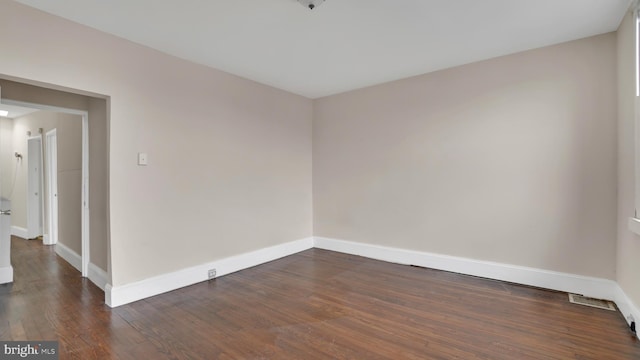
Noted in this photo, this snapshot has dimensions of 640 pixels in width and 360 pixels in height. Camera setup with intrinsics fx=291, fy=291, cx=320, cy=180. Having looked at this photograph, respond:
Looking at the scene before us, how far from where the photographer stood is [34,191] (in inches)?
225

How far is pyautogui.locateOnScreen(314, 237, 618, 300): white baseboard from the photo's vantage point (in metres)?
2.90

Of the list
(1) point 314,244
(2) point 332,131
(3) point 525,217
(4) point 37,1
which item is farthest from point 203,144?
(3) point 525,217

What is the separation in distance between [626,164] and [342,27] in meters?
2.78

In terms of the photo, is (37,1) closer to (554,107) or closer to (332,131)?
(332,131)

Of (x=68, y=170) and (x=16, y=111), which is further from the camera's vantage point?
(x=16, y=111)

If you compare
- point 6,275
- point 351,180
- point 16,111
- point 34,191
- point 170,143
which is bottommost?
point 6,275

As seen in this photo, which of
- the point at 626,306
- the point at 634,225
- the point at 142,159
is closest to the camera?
the point at 634,225

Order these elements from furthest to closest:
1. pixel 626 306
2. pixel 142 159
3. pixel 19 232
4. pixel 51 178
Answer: pixel 19 232 < pixel 51 178 < pixel 142 159 < pixel 626 306

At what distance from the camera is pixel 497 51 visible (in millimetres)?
3234

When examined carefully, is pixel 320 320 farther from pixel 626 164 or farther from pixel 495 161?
pixel 626 164

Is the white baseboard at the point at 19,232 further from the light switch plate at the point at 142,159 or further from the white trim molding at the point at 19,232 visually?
the light switch plate at the point at 142,159

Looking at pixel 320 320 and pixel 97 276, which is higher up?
pixel 97 276

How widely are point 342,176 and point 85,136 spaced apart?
346 cm

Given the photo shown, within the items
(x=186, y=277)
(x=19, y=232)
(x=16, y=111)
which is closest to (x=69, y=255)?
(x=186, y=277)
